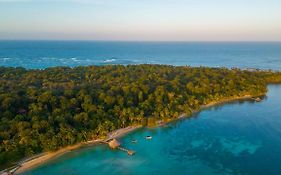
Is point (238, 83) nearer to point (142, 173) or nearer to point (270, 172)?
point (270, 172)

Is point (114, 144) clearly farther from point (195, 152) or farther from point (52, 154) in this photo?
point (195, 152)

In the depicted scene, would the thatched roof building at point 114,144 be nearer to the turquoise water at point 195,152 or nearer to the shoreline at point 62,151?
the turquoise water at point 195,152

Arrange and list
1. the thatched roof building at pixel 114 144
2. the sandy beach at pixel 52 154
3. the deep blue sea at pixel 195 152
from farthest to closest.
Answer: the thatched roof building at pixel 114 144 → the deep blue sea at pixel 195 152 → the sandy beach at pixel 52 154

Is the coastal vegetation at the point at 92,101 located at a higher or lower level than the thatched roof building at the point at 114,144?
higher

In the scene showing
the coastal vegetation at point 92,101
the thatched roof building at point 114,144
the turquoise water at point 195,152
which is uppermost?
the coastal vegetation at point 92,101

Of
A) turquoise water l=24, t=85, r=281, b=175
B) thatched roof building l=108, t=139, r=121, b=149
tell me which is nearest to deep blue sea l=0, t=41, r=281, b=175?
turquoise water l=24, t=85, r=281, b=175

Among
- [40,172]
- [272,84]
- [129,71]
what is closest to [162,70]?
[129,71]

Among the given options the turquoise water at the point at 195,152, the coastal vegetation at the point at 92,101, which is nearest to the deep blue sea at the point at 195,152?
the turquoise water at the point at 195,152
